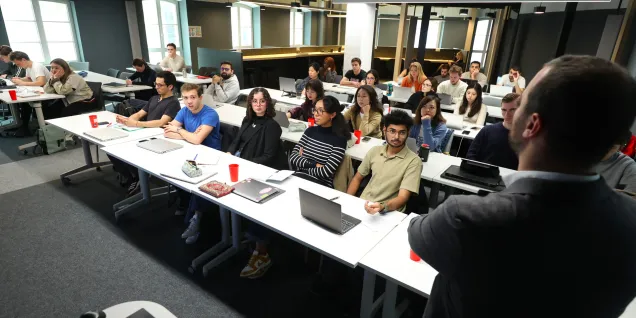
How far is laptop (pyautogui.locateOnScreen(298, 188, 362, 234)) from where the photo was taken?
1.87m

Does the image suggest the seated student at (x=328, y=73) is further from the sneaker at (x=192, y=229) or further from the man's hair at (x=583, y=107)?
the man's hair at (x=583, y=107)

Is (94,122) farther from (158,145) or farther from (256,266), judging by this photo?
(256,266)

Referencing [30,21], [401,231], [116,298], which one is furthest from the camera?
[30,21]

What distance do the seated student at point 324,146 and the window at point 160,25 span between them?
8524 millimetres

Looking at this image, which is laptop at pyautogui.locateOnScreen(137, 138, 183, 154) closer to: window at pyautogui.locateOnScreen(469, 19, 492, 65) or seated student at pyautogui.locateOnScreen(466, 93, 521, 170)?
seated student at pyautogui.locateOnScreen(466, 93, 521, 170)

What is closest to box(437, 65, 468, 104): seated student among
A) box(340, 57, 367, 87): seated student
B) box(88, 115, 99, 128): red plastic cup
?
box(340, 57, 367, 87): seated student

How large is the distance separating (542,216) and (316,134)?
248 cm

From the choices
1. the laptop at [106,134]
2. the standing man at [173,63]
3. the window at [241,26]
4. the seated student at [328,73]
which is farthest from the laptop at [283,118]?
the window at [241,26]

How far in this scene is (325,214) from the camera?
193 cm

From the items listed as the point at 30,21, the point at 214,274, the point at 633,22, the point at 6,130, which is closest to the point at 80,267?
the point at 214,274

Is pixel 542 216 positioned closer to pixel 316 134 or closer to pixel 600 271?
pixel 600 271

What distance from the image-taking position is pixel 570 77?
1.93ft

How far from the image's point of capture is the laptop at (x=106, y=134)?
3.31 meters

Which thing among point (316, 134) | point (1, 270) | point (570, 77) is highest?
point (570, 77)
